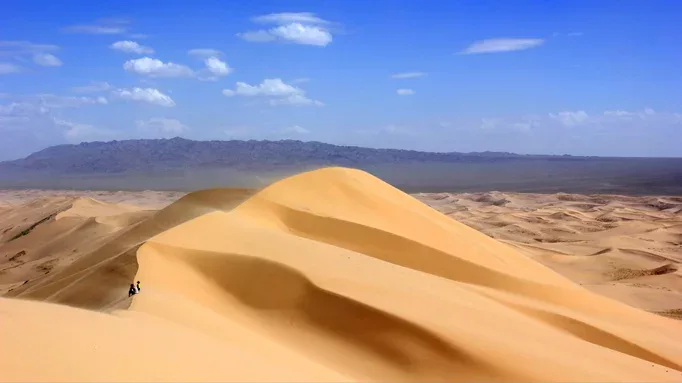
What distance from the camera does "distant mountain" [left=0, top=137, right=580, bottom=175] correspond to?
394 ft

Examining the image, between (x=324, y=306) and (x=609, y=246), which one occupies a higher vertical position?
(x=324, y=306)

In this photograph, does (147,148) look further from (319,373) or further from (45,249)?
(319,373)

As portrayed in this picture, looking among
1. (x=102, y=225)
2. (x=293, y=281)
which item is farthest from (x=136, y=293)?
(x=102, y=225)

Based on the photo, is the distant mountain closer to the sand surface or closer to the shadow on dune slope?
the shadow on dune slope

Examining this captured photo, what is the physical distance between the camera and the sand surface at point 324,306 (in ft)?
17.6

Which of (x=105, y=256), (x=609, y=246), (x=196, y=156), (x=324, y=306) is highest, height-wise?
(x=196, y=156)

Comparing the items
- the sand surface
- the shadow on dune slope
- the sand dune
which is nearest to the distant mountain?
the sand dune

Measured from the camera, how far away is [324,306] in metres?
7.67

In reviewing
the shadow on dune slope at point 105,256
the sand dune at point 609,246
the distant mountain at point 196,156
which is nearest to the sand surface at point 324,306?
the shadow on dune slope at point 105,256

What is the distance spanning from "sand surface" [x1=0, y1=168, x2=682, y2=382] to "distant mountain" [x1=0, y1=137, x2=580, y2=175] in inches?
3724

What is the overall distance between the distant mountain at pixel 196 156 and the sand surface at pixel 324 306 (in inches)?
3724

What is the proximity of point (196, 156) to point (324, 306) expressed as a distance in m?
126

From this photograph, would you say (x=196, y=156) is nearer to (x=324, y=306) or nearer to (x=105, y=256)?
(x=105, y=256)

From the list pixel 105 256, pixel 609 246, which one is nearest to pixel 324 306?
pixel 105 256
